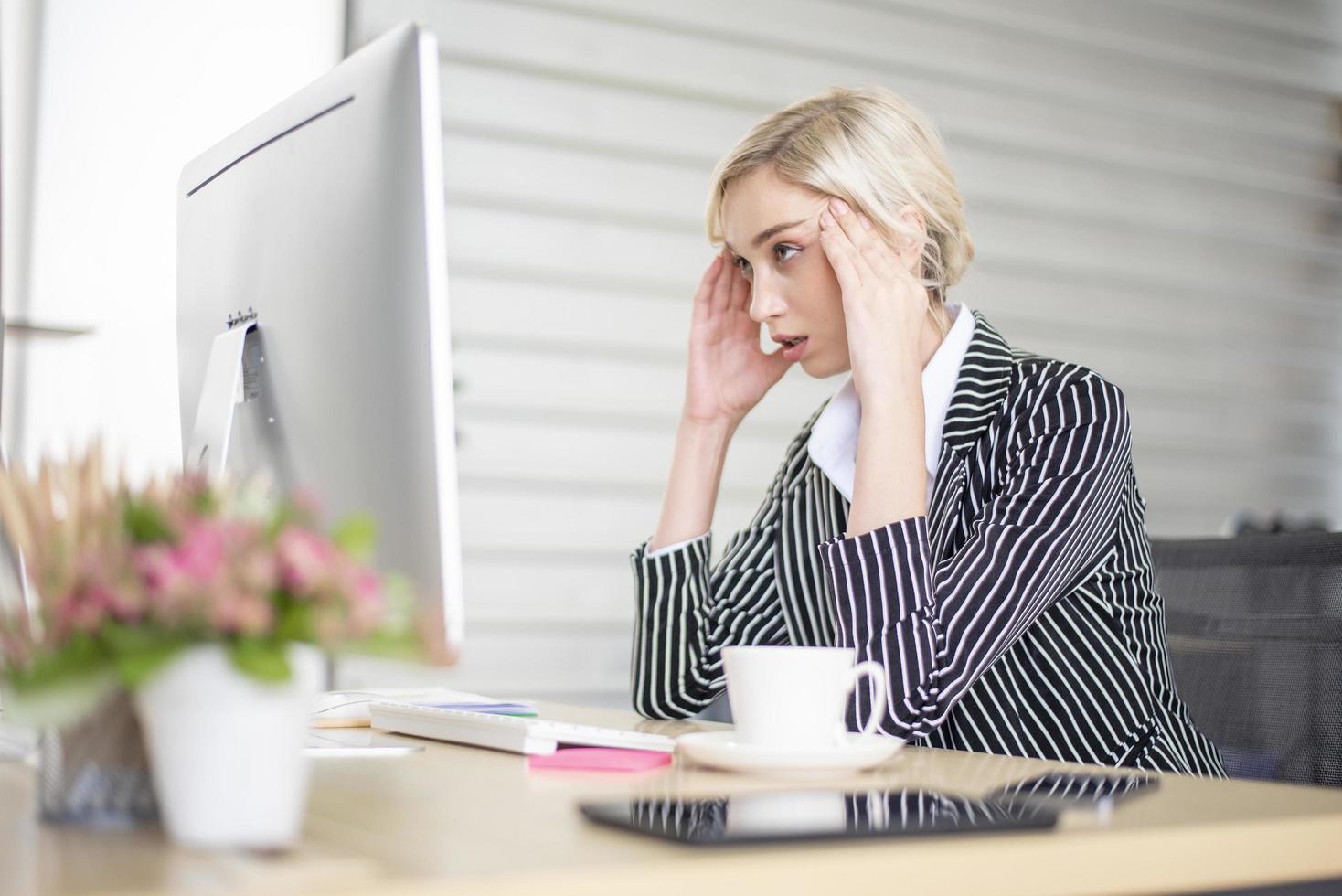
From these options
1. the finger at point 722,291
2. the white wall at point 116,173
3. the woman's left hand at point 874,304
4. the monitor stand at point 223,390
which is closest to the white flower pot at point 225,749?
the monitor stand at point 223,390

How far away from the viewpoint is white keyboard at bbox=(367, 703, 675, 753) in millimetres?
1002

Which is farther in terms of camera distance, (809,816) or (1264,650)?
(1264,650)

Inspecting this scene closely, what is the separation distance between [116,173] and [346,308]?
2.04m

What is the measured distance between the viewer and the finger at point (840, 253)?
1.48m

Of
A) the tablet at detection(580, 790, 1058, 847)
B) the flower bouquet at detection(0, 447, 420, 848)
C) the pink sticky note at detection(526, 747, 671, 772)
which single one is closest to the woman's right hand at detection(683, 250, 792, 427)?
the pink sticky note at detection(526, 747, 671, 772)

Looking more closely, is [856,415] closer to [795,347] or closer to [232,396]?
[795,347]

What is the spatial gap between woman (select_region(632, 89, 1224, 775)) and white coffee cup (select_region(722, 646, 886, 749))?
26 centimetres

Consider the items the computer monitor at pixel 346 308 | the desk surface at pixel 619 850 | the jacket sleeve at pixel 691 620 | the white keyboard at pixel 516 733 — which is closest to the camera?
the desk surface at pixel 619 850

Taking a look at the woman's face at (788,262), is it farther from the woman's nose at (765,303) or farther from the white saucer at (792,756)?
the white saucer at (792,756)

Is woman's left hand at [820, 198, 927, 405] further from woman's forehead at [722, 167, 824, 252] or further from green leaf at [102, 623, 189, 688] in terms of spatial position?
green leaf at [102, 623, 189, 688]

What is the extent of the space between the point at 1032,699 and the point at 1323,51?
3577mm

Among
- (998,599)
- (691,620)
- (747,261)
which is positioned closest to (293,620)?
(998,599)

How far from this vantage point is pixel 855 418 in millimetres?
1573

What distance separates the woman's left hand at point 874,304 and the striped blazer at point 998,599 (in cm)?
9
